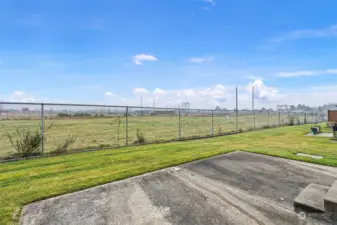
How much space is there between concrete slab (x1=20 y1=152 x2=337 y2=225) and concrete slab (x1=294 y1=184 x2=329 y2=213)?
0.45 ft

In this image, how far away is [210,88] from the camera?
2577 centimetres

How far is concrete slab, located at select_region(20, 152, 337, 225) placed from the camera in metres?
2.41

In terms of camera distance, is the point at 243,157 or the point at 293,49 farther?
the point at 293,49

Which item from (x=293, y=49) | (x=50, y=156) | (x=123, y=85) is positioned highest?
(x=293, y=49)

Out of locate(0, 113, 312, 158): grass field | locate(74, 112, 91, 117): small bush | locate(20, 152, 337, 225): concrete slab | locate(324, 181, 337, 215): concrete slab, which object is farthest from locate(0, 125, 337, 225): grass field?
locate(324, 181, 337, 215): concrete slab

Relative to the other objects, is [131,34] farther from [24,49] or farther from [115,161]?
[115,161]

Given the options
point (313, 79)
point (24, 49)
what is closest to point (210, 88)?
point (313, 79)

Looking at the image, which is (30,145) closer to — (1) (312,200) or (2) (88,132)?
(2) (88,132)

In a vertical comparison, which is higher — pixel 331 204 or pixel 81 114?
pixel 81 114

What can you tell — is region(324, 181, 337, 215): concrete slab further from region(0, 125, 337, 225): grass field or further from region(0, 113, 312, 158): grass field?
region(0, 113, 312, 158): grass field

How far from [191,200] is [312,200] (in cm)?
170

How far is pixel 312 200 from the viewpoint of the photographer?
2.66 metres

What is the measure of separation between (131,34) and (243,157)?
8859 mm

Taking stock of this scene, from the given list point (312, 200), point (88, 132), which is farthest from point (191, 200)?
point (88, 132)
